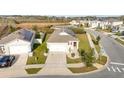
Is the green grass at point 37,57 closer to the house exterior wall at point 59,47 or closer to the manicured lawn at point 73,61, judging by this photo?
the house exterior wall at point 59,47

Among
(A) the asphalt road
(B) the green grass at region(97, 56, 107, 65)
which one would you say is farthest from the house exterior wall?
(A) the asphalt road

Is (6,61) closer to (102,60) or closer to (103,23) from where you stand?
(102,60)

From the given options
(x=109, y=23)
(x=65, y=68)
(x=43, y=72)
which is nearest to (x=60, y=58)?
(x=65, y=68)

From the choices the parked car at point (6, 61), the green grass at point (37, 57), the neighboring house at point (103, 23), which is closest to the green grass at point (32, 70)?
the green grass at point (37, 57)

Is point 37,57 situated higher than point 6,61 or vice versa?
point 6,61

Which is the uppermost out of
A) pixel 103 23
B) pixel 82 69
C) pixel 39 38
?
pixel 39 38

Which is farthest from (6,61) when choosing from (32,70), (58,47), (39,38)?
(39,38)

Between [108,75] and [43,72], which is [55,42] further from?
[108,75]

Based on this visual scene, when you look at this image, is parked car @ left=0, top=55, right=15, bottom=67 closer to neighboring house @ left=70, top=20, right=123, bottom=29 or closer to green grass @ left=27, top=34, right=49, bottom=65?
green grass @ left=27, top=34, right=49, bottom=65
